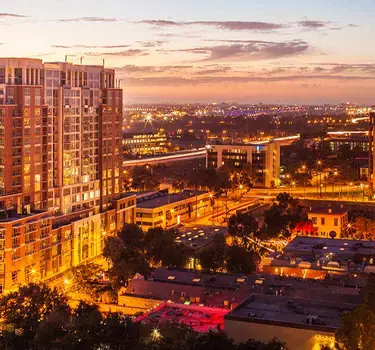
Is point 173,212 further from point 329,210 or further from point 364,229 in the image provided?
point 364,229

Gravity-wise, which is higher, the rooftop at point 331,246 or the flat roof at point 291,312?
the flat roof at point 291,312

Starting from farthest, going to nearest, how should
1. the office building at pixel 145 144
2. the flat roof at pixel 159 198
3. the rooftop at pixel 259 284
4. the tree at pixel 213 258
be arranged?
the office building at pixel 145 144
the flat roof at pixel 159 198
the tree at pixel 213 258
the rooftop at pixel 259 284

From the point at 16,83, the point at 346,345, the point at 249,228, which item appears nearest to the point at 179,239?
the point at 249,228

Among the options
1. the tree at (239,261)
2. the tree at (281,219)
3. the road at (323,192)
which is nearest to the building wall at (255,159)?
the road at (323,192)

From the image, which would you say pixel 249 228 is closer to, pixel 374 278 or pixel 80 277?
pixel 80 277

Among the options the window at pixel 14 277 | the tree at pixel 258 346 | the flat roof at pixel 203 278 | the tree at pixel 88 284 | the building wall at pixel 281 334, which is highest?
the tree at pixel 258 346

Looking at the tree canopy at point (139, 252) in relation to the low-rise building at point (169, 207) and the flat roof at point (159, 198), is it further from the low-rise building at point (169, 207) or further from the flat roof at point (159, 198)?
the flat roof at point (159, 198)
